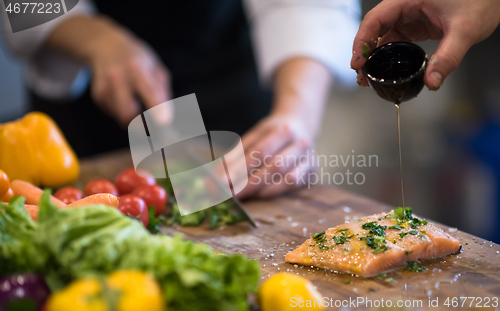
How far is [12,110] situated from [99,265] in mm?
4699

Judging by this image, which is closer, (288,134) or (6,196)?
(6,196)

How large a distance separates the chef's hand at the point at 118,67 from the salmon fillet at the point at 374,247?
48.7 inches

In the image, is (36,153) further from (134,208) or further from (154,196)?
(134,208)

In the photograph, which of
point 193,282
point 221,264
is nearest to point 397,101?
point 221,264

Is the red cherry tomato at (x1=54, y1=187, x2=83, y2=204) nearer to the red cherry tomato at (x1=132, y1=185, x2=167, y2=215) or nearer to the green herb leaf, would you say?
the red cherry tomato at (x1=132, y1=185, x2=167, y2=215)

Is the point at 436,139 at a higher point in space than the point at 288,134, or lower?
lower

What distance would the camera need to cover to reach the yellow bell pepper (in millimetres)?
2246

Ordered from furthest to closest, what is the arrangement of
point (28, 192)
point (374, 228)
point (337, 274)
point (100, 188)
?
1. point (100, 188)
2. point (28, 192)
3. point (374, 228)
4. point (337, 274)

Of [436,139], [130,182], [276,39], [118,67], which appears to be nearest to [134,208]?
[130,182]

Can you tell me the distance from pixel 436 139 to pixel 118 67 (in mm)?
3179

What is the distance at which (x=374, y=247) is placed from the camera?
4.98 ft

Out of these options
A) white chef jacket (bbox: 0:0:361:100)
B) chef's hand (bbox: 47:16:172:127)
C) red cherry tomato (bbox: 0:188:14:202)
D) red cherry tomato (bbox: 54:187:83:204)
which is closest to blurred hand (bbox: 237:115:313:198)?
chef's hand (bbox: 47:16:172:127)

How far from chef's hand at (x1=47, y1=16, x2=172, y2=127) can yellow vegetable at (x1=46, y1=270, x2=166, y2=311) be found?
5.14ft

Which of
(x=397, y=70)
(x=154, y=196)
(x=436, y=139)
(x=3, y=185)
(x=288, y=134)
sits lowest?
(x=436, y=139)
